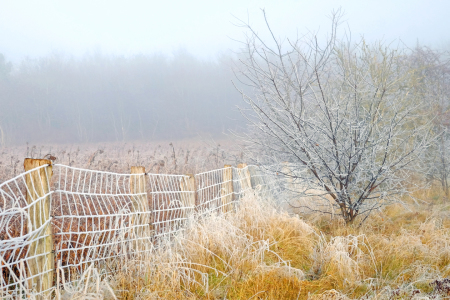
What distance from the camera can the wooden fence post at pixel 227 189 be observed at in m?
5.12

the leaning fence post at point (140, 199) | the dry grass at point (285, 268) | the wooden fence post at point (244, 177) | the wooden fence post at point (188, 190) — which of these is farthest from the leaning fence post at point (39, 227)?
the wooden fence post at point (244, 177)

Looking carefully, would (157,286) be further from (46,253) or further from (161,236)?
(161,236)

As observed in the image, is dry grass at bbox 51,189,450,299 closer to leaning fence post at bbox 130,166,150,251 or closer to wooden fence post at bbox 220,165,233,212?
leaning fence post at bbox 130,166,150,251

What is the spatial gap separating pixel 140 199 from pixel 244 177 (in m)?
2.81

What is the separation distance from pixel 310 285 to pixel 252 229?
4.64 feet

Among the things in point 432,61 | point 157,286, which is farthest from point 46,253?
point 432,61

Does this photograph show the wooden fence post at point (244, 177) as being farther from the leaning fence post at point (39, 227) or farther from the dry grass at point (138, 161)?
the leaning fence post at point (39, 227)

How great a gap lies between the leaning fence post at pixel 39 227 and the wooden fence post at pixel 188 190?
6.43 ft

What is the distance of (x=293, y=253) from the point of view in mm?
3508

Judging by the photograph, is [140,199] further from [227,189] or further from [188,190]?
[227,189]

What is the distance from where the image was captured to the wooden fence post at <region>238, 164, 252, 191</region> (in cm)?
575

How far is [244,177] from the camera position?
594cm

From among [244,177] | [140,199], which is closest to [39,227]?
[140,199]

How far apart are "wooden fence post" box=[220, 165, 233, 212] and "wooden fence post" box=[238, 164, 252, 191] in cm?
44
